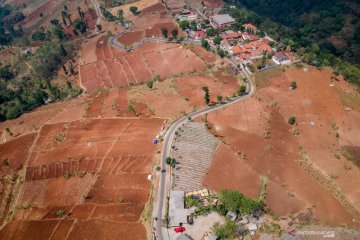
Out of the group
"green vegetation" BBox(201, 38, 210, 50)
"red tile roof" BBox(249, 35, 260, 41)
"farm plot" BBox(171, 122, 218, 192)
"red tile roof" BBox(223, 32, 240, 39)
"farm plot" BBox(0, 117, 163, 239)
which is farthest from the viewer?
"red tile roof" BBox(223, 32, 240, 39)

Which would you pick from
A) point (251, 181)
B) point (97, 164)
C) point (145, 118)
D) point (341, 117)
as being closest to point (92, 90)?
point (145, 118)

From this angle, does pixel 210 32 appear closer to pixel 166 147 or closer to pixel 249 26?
pixel 249 26

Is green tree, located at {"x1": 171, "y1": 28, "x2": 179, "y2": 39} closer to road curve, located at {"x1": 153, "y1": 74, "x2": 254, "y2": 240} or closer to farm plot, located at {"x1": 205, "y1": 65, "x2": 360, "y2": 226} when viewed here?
road curve, located at {"x1": 153, "y1": 74, "x2": 254, "y2": 240}

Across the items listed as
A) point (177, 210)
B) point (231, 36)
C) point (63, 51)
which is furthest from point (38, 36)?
point (177, 210)

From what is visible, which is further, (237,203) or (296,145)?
(296,145)

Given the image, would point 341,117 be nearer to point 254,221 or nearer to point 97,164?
point 254,221

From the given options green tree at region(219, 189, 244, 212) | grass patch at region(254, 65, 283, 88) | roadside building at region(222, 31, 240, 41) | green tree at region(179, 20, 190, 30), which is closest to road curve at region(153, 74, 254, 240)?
grass patch at region(254, 65, 283, 88)
